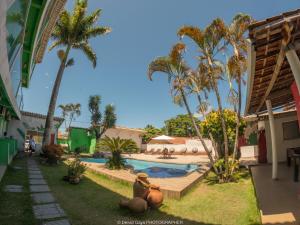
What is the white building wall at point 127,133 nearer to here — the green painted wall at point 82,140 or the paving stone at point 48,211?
the green painted wall at point 82,140

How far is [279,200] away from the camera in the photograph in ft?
19.9

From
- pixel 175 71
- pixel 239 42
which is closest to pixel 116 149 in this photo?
pixel 175 71

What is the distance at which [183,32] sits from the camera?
10.5 m

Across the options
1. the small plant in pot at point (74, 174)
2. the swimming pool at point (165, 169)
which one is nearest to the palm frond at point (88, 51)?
the swimming pool at point (165, 169)

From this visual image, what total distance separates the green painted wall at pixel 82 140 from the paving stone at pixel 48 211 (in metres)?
21.9

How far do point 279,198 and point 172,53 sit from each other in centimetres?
840

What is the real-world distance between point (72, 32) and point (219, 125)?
45.3 feet

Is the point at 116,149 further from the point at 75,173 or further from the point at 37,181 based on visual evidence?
the point at 37,181

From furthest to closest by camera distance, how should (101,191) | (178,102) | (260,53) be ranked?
(178,102), (101,191), (260,53)

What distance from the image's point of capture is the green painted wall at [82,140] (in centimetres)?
2667

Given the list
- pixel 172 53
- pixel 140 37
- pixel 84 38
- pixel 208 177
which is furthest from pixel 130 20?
pixel 208 177

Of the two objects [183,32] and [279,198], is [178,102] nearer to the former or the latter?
[183,32]

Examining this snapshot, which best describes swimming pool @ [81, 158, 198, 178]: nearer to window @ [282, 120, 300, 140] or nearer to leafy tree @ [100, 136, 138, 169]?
leafy tree @ [100, 136, 138, 169]

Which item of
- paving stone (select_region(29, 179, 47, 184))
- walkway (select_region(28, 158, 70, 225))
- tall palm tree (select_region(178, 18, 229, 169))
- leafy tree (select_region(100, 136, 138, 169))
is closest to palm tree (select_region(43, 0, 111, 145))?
leafy tree (select_region(100, 136, 138, 169))
